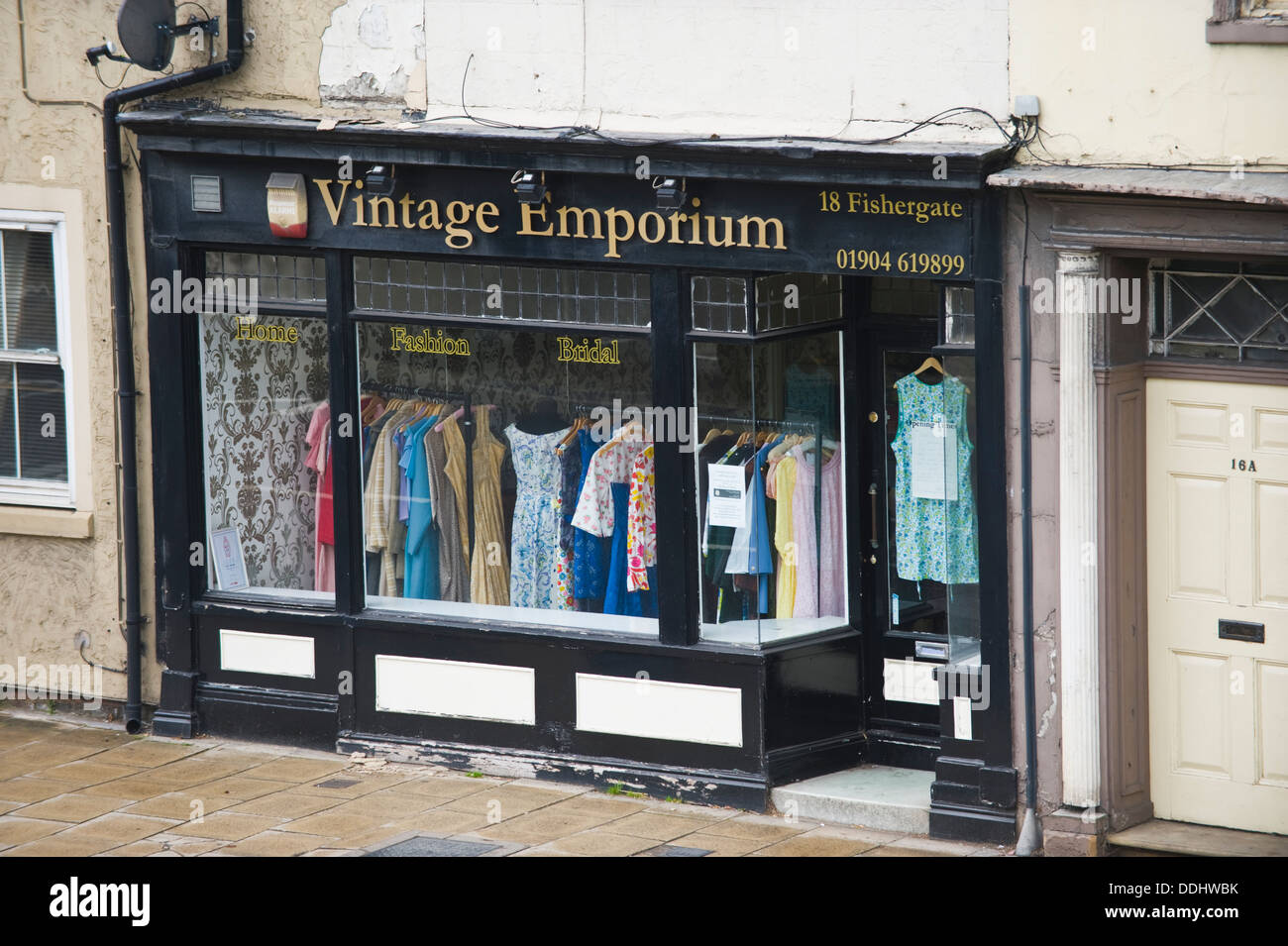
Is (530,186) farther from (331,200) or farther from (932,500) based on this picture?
(932,500)

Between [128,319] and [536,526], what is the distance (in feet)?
9.95

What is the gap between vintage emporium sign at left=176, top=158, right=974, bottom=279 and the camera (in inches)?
374

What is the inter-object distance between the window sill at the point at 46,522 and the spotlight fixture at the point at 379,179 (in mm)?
3102

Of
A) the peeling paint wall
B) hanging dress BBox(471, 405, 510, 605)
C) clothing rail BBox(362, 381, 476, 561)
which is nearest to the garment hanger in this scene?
the peeling paint wall

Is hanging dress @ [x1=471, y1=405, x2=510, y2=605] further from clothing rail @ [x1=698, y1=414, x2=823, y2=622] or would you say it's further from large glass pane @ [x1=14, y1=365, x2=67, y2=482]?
large glass pane @ [x1=14, y1=365, x2=67, y2=482]

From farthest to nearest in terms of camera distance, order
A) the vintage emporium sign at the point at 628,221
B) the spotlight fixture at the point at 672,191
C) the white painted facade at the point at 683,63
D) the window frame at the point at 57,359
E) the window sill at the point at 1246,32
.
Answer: the window frame at the point at 57,359, the spotlight fixture at the point at 672,191, the vintage emporium sign at the point at 628,221, the white painted facade at the point at 683,63, the window sill at the point at 1246,32

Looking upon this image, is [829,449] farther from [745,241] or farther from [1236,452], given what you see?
[1236,452]

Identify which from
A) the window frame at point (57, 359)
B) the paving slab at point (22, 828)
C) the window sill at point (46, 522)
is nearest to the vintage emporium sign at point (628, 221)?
the window frame at point (57, 359)

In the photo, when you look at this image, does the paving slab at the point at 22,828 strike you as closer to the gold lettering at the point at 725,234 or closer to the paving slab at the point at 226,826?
the paving slab at the point at 226,826

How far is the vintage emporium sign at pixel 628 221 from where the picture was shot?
9.50m

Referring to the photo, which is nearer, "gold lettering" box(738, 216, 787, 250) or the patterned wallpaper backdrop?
"gold lettering" box(738, 216, 787, 250)

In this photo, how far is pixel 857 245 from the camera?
964 centimetres

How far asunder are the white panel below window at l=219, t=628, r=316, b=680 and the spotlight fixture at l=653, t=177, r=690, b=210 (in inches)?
146

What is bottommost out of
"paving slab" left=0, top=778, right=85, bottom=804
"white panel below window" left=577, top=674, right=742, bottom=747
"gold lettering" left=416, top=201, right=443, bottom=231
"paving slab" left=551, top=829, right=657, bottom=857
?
"paving slab" left=551, top=829, right=657, bottom=857
